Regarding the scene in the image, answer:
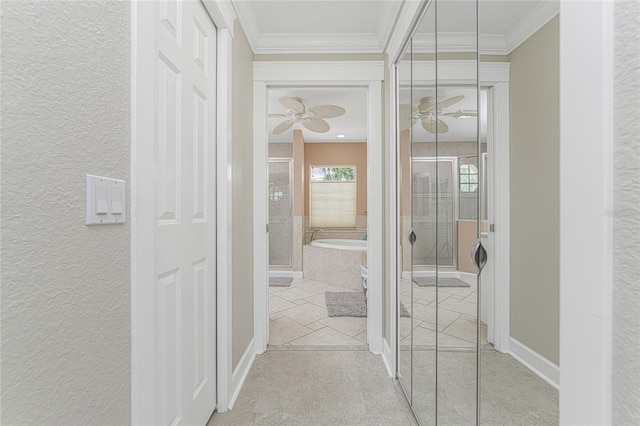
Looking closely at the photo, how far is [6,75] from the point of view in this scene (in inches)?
Result: 20.3

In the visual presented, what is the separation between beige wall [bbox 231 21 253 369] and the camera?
183 cm

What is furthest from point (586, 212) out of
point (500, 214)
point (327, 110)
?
point (327, 110)

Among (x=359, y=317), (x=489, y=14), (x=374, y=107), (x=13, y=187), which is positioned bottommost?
(x=359, y=317)

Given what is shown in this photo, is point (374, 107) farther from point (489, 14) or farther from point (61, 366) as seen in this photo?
point (61, 366)

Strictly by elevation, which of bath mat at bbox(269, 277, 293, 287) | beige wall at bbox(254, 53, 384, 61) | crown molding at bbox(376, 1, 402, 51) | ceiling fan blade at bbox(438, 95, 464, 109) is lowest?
bath mat at bbox(269, 277, 293, 287)

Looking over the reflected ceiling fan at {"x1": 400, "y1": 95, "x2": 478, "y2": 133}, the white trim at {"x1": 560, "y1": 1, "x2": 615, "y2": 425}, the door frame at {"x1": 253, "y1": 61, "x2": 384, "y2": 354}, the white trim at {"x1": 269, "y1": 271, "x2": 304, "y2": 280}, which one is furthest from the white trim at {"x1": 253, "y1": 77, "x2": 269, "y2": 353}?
the white trim at {"x1": 269, "y1": 271, "x2": 304, "y2": 280}

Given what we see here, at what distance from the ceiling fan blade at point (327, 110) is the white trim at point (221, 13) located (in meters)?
1.46

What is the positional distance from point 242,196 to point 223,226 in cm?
44

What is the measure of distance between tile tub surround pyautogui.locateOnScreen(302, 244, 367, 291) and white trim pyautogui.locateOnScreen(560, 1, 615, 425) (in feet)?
12.4

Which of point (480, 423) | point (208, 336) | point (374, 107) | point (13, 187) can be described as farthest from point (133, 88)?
point (374, 107)

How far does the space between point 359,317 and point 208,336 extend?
1934mm

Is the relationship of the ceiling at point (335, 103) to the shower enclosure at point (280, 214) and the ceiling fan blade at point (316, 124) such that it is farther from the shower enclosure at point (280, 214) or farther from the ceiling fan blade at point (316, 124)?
the shower enclosure at point (280, 214)

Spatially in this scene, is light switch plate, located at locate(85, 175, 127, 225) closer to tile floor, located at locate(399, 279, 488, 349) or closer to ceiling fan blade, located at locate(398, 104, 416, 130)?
tile floor, located at locate(399, 279, 488, 349)

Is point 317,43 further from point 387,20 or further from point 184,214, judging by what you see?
point 184,214
